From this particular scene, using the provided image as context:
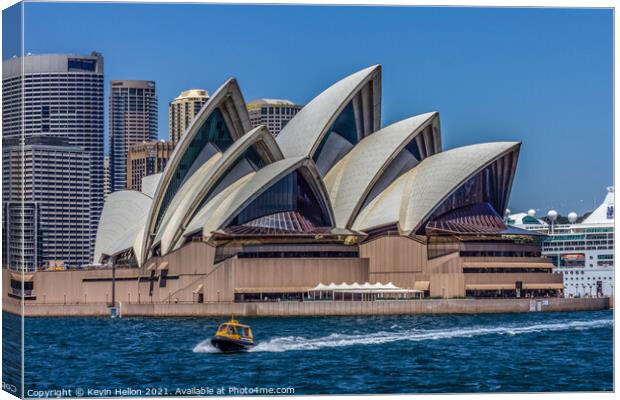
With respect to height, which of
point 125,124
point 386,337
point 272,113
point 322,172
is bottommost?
point 386,337

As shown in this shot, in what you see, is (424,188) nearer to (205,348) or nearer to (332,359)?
(205,348)

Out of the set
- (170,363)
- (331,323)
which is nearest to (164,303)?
(331,323)

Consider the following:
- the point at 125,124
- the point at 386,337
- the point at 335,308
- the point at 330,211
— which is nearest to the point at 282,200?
the point at 330,211

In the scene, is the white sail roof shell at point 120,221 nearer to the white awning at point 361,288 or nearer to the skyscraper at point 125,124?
the skyscraper at point 125,124

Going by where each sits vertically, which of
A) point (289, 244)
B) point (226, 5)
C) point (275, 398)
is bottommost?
point (275, 398)

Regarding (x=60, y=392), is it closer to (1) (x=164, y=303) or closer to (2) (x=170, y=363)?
(2) (x=170, y=363)

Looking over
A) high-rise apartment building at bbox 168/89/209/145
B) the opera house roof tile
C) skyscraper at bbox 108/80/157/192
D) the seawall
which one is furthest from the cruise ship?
skyscraper at bbox 108/80/157/192
